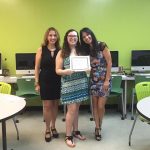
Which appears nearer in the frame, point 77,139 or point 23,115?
point 77,139

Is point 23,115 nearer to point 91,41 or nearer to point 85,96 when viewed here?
point 85,96

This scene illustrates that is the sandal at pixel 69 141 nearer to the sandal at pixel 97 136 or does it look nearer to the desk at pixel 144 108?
the sandal at pixel 97 136

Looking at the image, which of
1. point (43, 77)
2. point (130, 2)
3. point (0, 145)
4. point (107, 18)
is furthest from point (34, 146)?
point (130, 2)

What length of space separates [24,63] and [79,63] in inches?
75.6

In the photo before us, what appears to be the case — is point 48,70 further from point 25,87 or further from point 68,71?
point 25,87

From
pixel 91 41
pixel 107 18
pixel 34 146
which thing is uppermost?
pixel 107 18

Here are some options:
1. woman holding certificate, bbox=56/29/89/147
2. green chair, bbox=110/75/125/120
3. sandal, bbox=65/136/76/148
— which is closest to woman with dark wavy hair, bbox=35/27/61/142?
woman holding certificate, bbox=56/29/89/147

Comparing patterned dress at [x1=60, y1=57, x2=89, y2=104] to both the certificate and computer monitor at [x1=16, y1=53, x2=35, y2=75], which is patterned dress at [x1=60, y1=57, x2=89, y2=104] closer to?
the certificate

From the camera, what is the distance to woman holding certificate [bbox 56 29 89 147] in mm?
3230

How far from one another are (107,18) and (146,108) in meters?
2.89

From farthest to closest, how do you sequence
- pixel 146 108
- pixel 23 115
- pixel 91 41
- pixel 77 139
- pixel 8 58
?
pixel 8 58, pixel 23 115, pixel 77 139, pixel 91 41, pixel 146 108

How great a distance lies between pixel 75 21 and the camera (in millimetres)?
5078

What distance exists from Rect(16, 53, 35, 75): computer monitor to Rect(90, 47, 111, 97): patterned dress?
1787 mm

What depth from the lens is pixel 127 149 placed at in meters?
3.29
